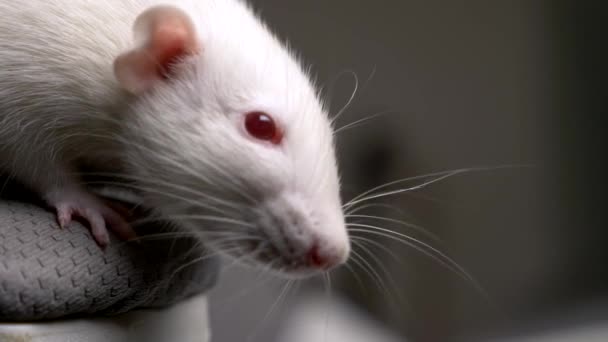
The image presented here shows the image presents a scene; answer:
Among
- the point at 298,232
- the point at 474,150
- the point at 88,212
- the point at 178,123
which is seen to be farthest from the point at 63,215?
the point at 474,150

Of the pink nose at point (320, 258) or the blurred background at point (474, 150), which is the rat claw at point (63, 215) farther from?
the blurred background at point (474, 150)

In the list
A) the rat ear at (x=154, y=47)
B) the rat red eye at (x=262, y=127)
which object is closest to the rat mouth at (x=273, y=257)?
the rat red eye at (x=262, y=127)

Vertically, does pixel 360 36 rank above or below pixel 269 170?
above

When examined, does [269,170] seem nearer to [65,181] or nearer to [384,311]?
[65,181]

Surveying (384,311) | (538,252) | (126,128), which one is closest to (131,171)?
(126,128)

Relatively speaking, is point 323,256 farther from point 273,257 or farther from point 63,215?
point 63,215
